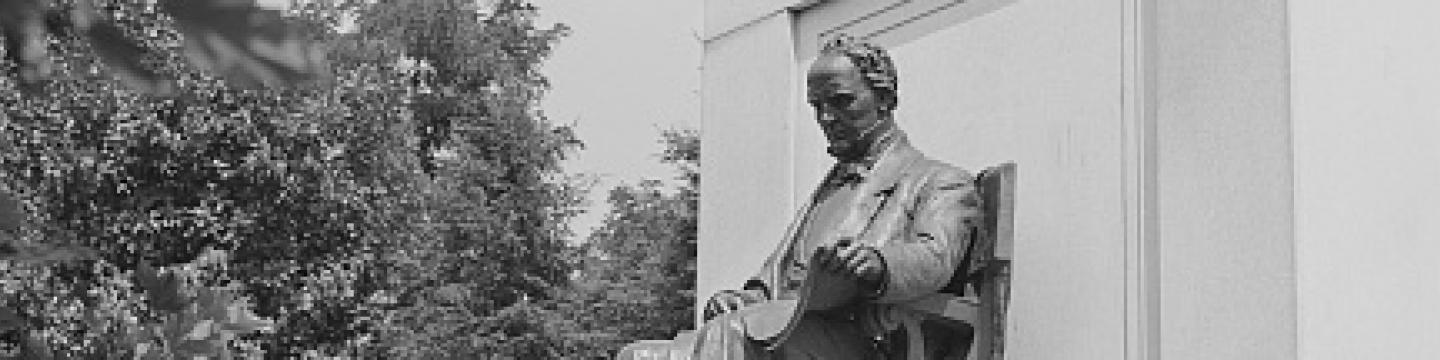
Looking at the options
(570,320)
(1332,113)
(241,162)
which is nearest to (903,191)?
(1332,113)

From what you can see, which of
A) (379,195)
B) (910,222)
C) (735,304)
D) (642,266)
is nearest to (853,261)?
(910,222)

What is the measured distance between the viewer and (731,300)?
5762mm

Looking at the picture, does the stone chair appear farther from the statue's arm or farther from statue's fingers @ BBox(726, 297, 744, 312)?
statue's fingers @ BBox(726, 297, 744, 312)

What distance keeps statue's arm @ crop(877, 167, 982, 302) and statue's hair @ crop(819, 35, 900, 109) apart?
22 cm

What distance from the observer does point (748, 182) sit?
23.3 ft

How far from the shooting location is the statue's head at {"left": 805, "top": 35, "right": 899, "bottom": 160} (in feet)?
18.0

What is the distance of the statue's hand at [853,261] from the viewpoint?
5.19m

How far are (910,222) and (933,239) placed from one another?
149mm

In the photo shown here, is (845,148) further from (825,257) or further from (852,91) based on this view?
(825,257)

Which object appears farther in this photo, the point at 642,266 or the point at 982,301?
the point at 642,266

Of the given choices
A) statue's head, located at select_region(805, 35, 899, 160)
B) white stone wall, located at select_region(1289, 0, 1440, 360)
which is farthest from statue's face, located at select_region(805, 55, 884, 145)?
white stone wall, located at select_region(1289, 0, 1440, 360)

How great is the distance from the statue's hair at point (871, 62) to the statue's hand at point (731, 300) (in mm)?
573

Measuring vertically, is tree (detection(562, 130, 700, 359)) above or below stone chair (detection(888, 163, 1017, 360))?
above

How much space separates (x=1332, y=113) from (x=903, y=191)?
A: 893 mm
